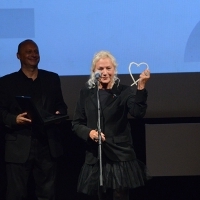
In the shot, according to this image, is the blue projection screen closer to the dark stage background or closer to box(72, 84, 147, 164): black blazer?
the dark stage background

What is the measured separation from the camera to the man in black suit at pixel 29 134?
3.79 meters

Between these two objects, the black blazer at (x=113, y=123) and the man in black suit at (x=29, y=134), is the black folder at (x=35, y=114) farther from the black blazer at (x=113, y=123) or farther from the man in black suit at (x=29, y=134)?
the black blazer at (x=113, y=123)

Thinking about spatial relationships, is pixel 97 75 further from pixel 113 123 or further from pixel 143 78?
pixel 113 123

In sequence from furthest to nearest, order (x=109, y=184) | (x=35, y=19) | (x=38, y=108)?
(x=35, y=19), (x=38, y=108), (x=109, y=184)

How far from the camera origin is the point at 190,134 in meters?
4.58

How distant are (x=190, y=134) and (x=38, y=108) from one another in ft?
4.78

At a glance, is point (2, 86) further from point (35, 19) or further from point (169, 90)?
point (169, 90)

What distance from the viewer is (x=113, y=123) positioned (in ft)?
11.1

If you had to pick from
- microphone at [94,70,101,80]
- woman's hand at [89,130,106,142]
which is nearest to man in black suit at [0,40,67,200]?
woman's hand at [89,130,106,142]

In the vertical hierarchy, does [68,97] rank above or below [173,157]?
above

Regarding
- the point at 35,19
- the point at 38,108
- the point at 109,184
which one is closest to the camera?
the point at 109,184

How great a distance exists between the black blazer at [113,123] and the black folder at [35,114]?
26 centimetres

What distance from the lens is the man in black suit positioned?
12.4 ft

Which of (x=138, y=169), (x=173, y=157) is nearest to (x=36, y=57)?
(x=138, y=169)
